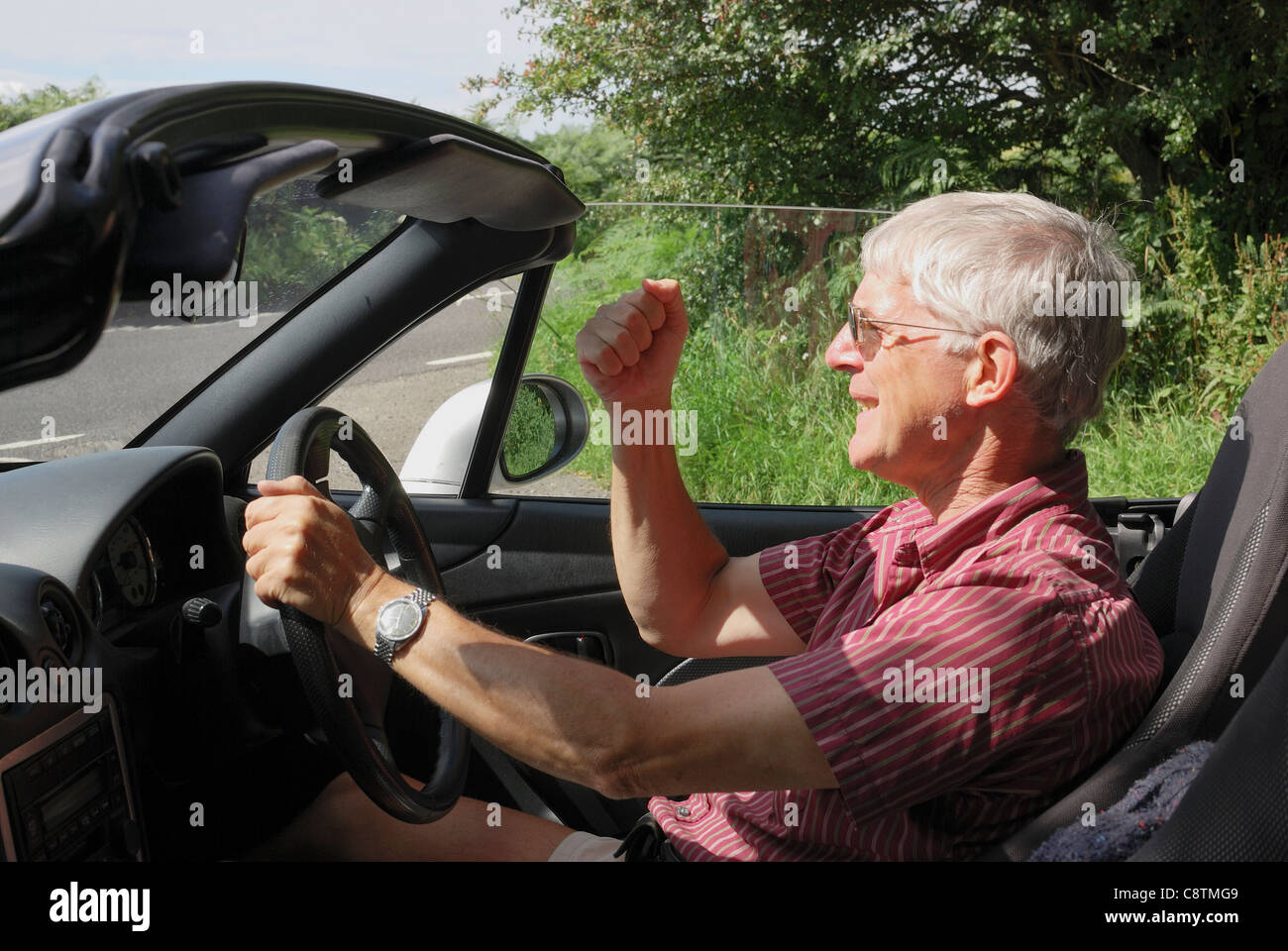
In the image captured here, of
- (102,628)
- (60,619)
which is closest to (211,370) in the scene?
(102,628)

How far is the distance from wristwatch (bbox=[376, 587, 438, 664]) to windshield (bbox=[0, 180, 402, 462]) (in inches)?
15.8

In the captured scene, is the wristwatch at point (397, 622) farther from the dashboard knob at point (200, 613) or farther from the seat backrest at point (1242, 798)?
the seat backrest at point (1242, 798)

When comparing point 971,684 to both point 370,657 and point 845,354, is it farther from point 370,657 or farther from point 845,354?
point 370,657

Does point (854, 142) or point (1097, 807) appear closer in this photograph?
point (1097, 807)

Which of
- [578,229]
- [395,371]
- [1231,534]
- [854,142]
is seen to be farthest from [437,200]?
[854,142]

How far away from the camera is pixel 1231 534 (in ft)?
4.95

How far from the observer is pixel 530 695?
4.50 feet

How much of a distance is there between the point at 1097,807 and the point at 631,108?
612 centimetres

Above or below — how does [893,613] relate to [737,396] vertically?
below

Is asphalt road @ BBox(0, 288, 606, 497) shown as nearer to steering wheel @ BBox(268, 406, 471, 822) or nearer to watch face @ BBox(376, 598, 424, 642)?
→ steering wheel @ BBox(268, 406, 471, 822)

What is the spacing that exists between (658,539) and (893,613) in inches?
25.1
